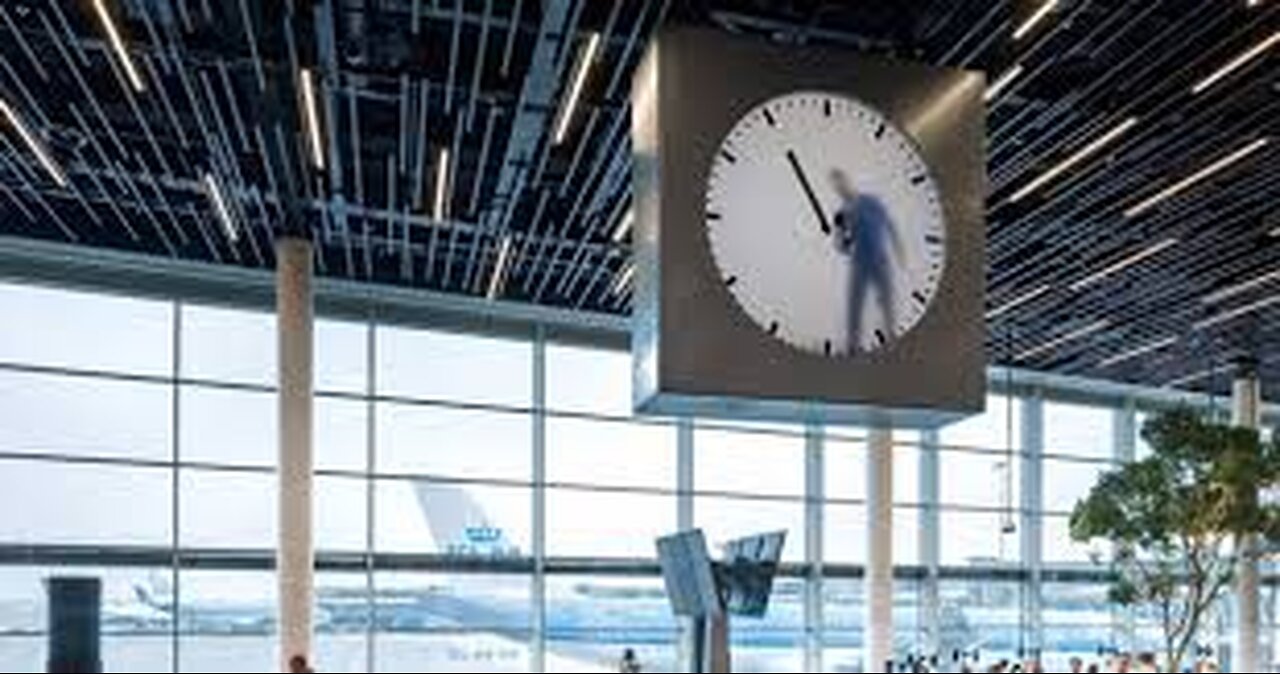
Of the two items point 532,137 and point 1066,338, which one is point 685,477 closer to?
point 1066,338

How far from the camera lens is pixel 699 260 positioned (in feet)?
19.1

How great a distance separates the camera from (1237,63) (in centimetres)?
1066

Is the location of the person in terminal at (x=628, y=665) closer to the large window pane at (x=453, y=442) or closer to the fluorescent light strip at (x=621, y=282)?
the fluorescent light strip at (x=621, y=282)

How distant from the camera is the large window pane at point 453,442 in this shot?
18.8m

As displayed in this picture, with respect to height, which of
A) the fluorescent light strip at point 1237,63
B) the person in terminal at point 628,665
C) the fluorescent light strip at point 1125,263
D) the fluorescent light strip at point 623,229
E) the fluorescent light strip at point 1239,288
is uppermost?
the fluorescent light strip at point 1237,63

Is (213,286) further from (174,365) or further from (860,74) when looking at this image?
(860,74)

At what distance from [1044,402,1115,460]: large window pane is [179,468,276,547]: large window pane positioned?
12419mm

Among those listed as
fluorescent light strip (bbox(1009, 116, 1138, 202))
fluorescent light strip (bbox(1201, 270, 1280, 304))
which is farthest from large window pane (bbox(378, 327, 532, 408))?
fluorescent light strip (bbox(1201, 270, 1280, 304))

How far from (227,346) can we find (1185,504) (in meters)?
11.4

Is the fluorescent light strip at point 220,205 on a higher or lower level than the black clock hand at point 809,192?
higher

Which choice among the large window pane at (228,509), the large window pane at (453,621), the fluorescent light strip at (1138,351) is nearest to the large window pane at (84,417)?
the large window pane at (228,509)

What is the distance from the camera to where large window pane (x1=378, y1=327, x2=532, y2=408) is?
1909 cm

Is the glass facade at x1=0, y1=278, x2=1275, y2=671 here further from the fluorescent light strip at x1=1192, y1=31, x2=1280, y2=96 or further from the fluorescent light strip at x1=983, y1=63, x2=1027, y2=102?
the fluorescent light strip at x1=1192, y1=31, x2=1280, y2=96

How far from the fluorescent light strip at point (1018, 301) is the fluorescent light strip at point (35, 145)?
10935 millimetres
